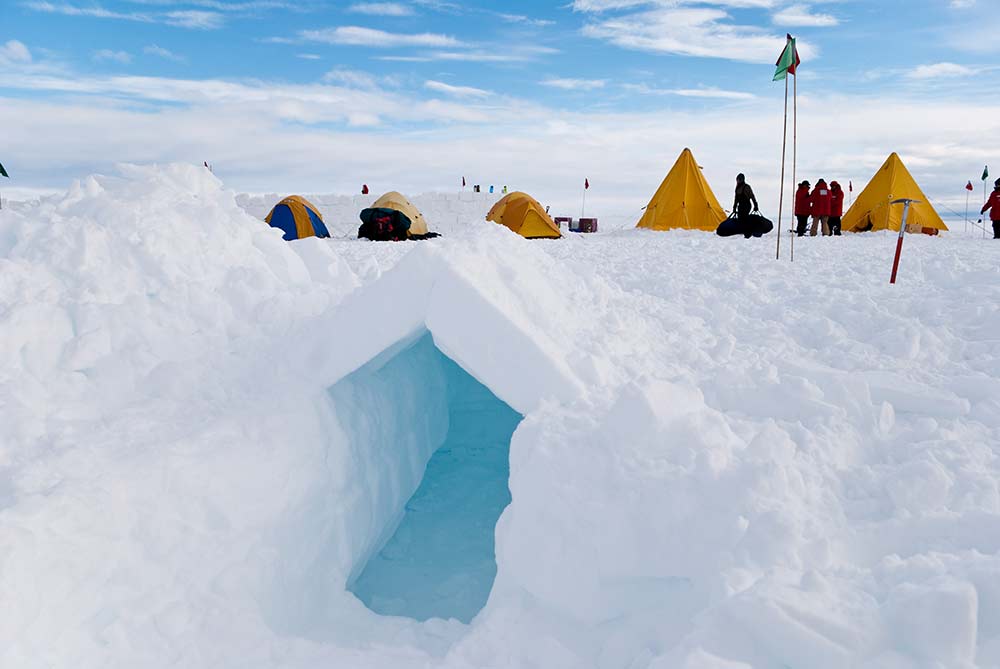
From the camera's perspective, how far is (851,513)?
126 inches

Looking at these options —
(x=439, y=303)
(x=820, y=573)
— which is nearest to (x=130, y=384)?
(x=439, y=303)

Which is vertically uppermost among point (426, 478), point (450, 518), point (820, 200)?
point (820, 200)

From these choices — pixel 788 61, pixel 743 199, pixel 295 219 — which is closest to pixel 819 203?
pixel 743 199

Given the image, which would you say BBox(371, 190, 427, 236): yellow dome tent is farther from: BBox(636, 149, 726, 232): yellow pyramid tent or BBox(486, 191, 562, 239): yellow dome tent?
BBox(636, 149, 726, 232): yellow pyramid tent

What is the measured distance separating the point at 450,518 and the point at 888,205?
51.0ft

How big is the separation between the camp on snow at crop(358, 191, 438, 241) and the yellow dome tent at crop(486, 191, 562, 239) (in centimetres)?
192

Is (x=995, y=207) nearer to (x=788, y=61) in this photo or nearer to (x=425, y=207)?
(x=788, y=61)

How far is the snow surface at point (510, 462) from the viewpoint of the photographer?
2840 millimetres

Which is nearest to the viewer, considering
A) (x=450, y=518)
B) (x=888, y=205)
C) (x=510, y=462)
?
(x=510, y=462)

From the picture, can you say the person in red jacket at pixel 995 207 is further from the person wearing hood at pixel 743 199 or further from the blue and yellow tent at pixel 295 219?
the blue and yellow tent at pixel 295 219

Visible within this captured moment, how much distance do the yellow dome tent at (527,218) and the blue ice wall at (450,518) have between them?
29.9 feet

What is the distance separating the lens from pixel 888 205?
16828mm

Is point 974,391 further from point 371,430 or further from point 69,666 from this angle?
point 69,666

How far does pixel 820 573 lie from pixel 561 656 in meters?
1.12
